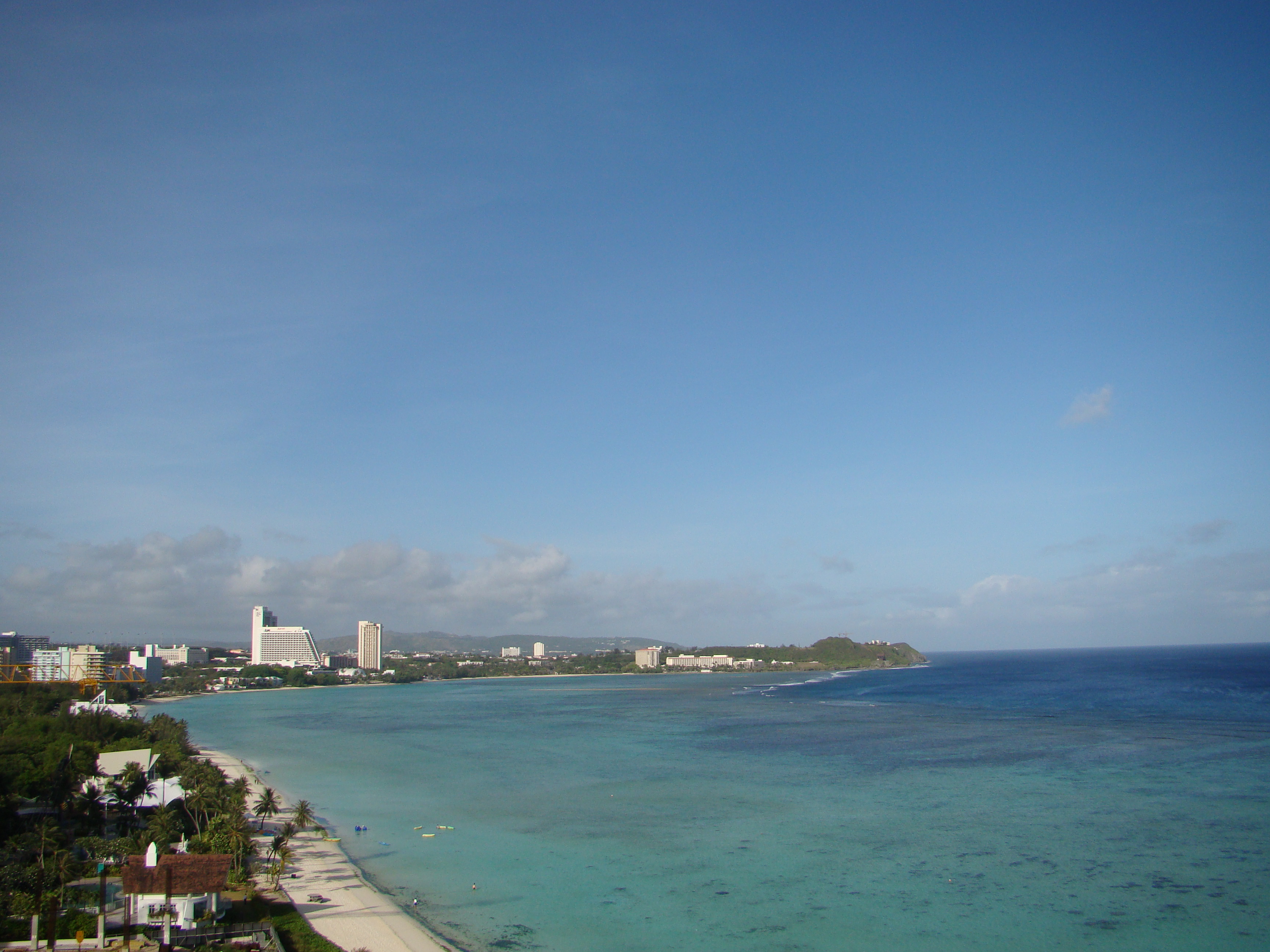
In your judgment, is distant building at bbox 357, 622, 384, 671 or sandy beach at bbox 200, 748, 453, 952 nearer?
sandy beach at bbox 200, 748, 453, 952

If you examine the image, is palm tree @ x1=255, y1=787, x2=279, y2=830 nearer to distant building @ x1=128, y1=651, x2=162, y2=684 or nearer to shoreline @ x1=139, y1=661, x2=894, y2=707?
shoreline @ x1=139, y1=661, x2=894, y2=707

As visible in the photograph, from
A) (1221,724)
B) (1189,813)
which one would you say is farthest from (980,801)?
(1221,724)

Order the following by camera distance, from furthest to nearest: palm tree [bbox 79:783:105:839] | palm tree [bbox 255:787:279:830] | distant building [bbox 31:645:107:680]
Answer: distant building [bbox 31:645:107:680], palm tree [bbox 255:787:279:830], palm tree [bbox 79:783:105:839]

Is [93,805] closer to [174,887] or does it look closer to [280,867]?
[280,867]

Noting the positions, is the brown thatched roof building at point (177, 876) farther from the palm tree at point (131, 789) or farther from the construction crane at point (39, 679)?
the construction crane at point (39, 679)

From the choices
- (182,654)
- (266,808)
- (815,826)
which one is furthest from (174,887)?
(182,654)

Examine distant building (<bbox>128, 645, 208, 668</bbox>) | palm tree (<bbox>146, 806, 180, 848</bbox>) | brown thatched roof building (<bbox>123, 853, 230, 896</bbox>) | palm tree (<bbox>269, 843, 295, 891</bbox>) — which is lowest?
distant building (<bbox>128, 645, 208, 668</bbox>)

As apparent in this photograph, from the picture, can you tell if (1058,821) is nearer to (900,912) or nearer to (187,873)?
(900,912)

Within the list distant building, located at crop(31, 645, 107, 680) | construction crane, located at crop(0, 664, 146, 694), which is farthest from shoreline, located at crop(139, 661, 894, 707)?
distant building, located at crop(31, 645, 107, 680)
